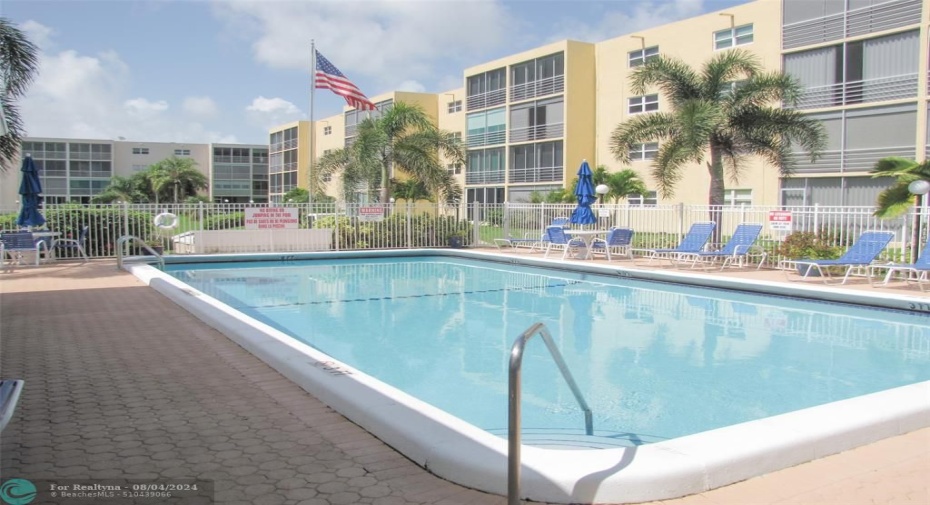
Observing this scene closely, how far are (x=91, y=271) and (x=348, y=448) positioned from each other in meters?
12.8

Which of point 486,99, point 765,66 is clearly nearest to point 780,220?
point 765,66

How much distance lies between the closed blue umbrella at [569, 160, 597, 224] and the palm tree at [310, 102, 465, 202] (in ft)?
22.3

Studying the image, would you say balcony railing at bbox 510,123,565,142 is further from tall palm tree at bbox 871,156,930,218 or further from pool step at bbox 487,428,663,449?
pool step at bbox 487,428,663,449

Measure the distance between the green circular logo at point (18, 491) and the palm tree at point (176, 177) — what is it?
209 ft

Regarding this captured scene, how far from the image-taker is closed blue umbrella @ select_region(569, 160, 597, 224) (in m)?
17.7

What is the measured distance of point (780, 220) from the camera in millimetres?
14531

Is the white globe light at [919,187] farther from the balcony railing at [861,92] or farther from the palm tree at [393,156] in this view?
the palm tree at [393,156]

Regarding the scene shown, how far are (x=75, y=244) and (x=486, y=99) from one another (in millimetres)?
28767

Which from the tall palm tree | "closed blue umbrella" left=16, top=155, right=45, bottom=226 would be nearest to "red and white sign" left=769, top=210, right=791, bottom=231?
the tall palm tree

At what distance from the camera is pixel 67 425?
4.29 meters

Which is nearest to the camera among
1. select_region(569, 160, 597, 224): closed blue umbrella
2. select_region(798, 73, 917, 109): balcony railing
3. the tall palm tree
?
the tall palm tree

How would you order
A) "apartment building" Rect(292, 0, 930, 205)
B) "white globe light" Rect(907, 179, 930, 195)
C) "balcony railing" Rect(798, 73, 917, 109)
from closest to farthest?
1. "white globe light" Rect(907, 179, 930, 195)
2. "balcony railing" Rect(798, 73, 917, 109)
3. "apartment building" Rect(292, 0, 930, 205)

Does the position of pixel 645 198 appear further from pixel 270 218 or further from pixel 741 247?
pixel 270 218

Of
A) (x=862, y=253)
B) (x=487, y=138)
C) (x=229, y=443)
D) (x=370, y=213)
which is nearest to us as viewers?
(x=229, y=443)
